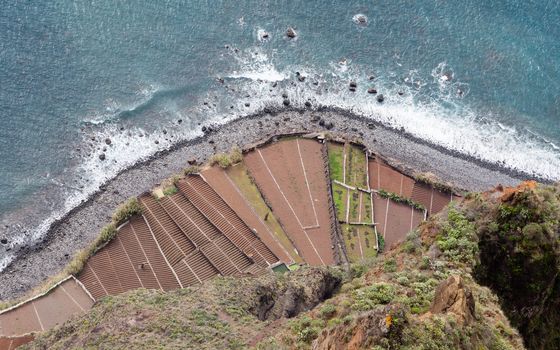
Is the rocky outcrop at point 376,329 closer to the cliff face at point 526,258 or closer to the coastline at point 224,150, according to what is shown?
the cliff face at point 526,258

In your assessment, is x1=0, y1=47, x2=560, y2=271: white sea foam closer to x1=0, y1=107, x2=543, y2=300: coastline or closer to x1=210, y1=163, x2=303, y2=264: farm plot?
x1=0, y1=107, x2=543, y2=300: coastline

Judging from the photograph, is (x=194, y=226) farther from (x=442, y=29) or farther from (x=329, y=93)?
(x=442, y=29)

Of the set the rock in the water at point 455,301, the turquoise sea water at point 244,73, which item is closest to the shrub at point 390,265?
the rock in the water at point 455,301

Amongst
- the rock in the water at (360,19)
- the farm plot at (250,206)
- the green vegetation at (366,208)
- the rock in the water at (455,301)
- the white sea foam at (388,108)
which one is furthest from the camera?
the rock in the water at (360,19)

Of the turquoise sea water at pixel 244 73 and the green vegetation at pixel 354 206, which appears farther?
the turquoise sea water at pixel 244 73

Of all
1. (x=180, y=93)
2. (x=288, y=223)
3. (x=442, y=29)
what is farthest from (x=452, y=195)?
(x=180, y=93)

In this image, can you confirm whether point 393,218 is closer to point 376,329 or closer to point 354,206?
point 354,206
